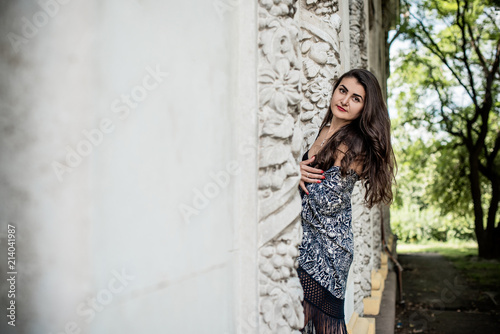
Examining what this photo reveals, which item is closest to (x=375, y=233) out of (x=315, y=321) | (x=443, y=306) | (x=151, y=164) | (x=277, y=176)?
(x=443, y=306)

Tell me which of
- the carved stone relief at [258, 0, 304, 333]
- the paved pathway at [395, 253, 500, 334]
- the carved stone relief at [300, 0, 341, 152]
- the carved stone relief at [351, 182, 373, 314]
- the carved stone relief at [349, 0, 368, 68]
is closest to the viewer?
the carved stone relief at [258, 0, 304, 333]

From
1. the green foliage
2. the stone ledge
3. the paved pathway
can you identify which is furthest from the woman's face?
the green foliage

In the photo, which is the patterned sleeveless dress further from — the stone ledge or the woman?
the stone ledge

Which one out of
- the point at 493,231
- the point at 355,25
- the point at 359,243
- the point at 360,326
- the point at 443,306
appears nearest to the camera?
the point at 360,326

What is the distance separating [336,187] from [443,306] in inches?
299

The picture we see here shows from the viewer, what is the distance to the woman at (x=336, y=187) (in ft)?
8.82

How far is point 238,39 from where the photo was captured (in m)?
2.22

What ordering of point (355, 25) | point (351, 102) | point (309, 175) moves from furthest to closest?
point (355, 25)
point (351, 102)
point (309, 175)

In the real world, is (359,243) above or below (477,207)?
above

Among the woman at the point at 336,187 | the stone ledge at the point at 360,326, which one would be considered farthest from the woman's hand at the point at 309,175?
the stone ledge at the point at 360,326

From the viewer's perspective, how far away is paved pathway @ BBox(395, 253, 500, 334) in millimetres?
7891

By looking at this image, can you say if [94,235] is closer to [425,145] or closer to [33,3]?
[33,3]

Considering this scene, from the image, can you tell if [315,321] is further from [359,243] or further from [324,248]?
[359,243]

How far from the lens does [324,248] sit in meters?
2.73
